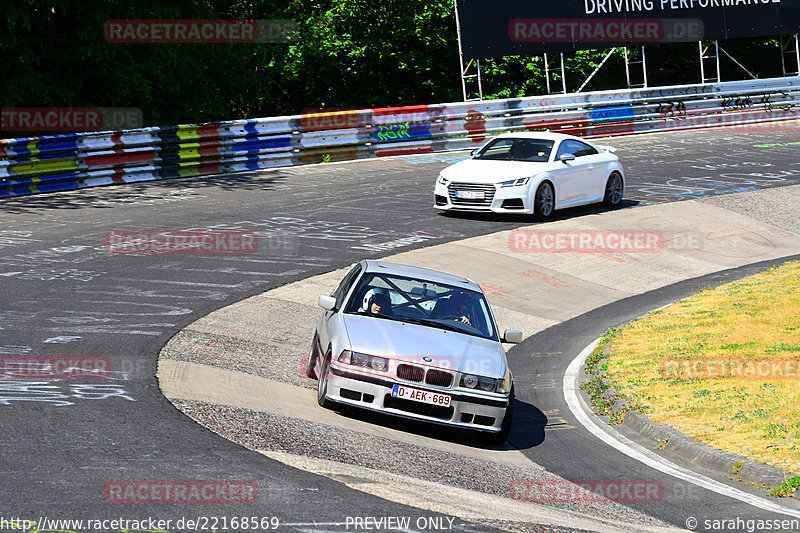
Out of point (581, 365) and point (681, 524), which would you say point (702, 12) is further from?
point (681, 524)

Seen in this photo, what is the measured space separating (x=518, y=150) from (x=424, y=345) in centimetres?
1208

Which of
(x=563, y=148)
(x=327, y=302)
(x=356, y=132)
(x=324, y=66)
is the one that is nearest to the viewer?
(x=327, y=302)

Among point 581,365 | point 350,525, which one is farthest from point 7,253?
point 350,525

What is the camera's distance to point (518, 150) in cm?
2077

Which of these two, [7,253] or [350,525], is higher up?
[7,253]

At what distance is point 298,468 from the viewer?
727 cm

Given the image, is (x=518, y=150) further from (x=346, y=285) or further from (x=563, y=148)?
(x=346, y=285)

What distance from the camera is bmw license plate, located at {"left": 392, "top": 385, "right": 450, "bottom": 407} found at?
8945 millimetres

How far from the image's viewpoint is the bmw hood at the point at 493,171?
1994cm

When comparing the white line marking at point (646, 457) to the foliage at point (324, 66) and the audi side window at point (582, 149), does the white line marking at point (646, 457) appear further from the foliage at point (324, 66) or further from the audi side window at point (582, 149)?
the foliage at point (324, 66)

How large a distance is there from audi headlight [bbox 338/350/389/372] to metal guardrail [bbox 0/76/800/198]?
→ 13.5 metres

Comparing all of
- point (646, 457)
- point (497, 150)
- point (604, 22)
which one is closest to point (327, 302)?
point (646, 457)

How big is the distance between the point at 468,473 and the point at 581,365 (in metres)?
5.02

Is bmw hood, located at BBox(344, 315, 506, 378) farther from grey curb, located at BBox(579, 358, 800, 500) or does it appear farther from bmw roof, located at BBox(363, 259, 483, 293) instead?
grey curb, located at BBox(579, 358, 800, 500)
